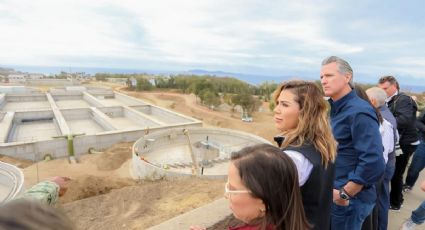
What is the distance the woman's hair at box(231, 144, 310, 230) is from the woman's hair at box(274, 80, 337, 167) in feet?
1.23

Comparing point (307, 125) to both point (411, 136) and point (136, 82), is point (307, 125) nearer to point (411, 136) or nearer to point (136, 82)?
point (411, 136)

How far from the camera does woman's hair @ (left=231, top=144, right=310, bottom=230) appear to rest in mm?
1175

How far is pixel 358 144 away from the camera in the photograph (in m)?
2.12

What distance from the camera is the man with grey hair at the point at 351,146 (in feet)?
6.83

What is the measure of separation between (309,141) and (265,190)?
524 millimetres

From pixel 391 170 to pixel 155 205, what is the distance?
377cm

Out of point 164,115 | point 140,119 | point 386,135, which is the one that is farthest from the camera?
point 164,115

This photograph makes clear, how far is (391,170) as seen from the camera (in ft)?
9.93

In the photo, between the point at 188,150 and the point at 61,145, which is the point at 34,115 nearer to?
the point at 61,145

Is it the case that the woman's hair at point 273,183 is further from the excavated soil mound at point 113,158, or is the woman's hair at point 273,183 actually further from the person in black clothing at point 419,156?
the excavated soil mound at point 113,158

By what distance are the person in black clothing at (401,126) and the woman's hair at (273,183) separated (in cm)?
331

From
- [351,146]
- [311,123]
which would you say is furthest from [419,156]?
[311,123]

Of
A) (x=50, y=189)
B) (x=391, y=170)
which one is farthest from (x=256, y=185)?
(x=391, y=170)

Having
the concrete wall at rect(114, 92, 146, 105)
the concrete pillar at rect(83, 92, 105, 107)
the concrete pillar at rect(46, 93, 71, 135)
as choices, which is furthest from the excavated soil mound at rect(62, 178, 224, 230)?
the concrete pillar at rect(83, 92, 105, 107)
